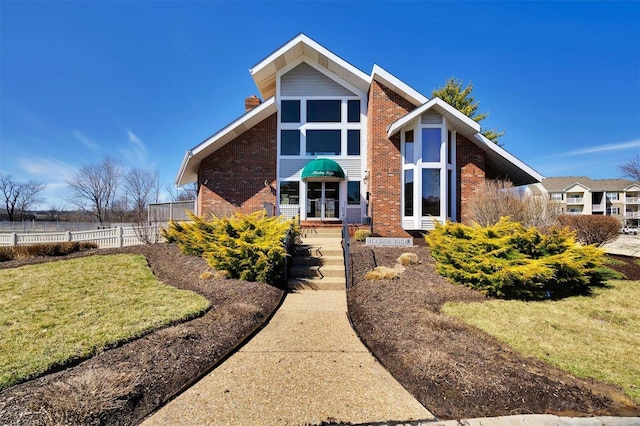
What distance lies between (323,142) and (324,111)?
5.62ft

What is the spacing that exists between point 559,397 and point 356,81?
15.8 meters

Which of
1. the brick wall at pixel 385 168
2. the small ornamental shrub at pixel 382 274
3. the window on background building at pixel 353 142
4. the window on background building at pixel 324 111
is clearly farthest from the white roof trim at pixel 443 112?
the small ornamental shrub at pixel 382 274

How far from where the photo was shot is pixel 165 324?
5.04 meters

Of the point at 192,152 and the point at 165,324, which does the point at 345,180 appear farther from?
the point at 165,324

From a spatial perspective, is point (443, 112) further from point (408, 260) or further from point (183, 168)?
point (183, 168)

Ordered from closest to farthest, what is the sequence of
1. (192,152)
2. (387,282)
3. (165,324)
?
(165,324), (387,282), (192,152)

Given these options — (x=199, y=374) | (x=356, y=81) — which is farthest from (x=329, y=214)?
(x=199, y=374)

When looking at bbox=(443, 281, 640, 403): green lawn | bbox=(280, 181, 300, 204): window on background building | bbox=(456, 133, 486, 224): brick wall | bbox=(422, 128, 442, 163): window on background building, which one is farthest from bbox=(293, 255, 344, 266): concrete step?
bbox=(456, 133, 486, 224): brick wall

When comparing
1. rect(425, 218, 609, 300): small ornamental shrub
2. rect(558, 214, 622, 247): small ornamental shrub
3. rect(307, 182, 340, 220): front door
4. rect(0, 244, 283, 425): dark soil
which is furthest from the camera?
rect(307, 182, 340, 220): front door

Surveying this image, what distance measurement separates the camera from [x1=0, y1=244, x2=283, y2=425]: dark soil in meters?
2.83

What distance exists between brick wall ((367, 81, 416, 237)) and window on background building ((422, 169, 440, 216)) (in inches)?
44.8

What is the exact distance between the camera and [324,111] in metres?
16.9

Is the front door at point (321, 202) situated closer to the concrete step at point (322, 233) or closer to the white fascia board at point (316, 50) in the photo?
the concrete step at point (322, 233)

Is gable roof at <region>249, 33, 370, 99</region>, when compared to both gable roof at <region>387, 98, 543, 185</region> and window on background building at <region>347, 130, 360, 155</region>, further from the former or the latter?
gable roof at <region>387, 98, 543, 185</region>
